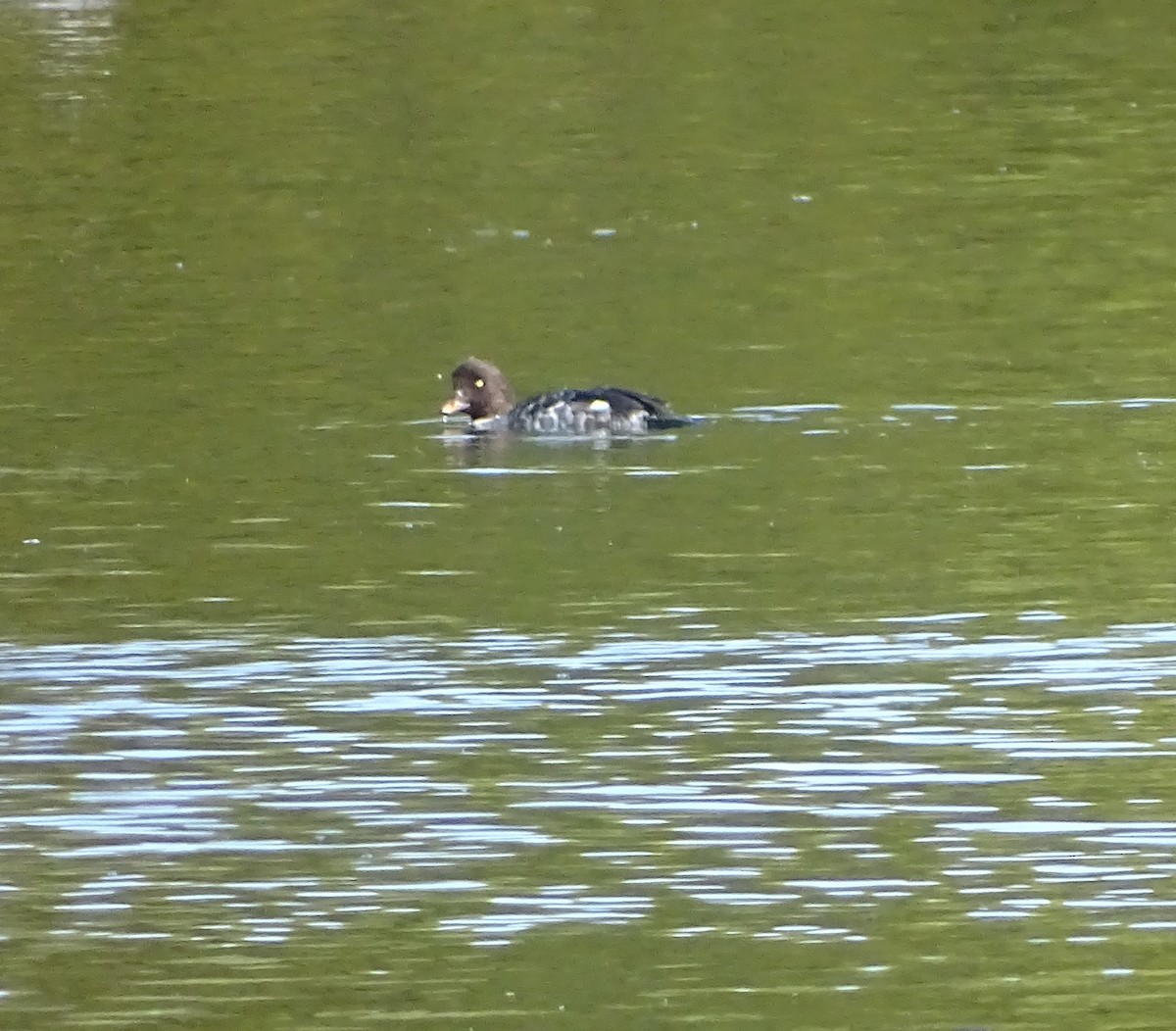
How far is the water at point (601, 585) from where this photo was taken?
9375 millimetres

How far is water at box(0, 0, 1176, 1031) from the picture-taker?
938cm

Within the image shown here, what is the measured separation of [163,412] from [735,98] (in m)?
15.4

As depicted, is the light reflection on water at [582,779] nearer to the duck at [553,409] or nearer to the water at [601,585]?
the water at [601,585]

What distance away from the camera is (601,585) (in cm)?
1429


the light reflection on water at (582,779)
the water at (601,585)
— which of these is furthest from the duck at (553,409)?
the light reflection on water at (582,779)

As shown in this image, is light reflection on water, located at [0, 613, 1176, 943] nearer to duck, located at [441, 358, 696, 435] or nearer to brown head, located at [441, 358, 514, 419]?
duck, located at [441, 358, 696, 435]

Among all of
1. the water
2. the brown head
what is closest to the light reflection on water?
the water

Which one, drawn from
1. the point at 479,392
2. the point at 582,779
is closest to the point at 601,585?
the point at 582,779

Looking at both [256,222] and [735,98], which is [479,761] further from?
[735,98]

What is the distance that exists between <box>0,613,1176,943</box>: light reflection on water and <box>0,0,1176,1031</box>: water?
0.09 feet

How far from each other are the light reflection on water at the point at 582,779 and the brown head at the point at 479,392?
210 inches

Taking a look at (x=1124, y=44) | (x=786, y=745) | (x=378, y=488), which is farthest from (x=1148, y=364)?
(x=1124, y=44)

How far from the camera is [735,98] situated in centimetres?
3366

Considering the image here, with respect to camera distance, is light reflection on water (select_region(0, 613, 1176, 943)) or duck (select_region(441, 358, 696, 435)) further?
duck (select_region(441, 358, 696, 435))
